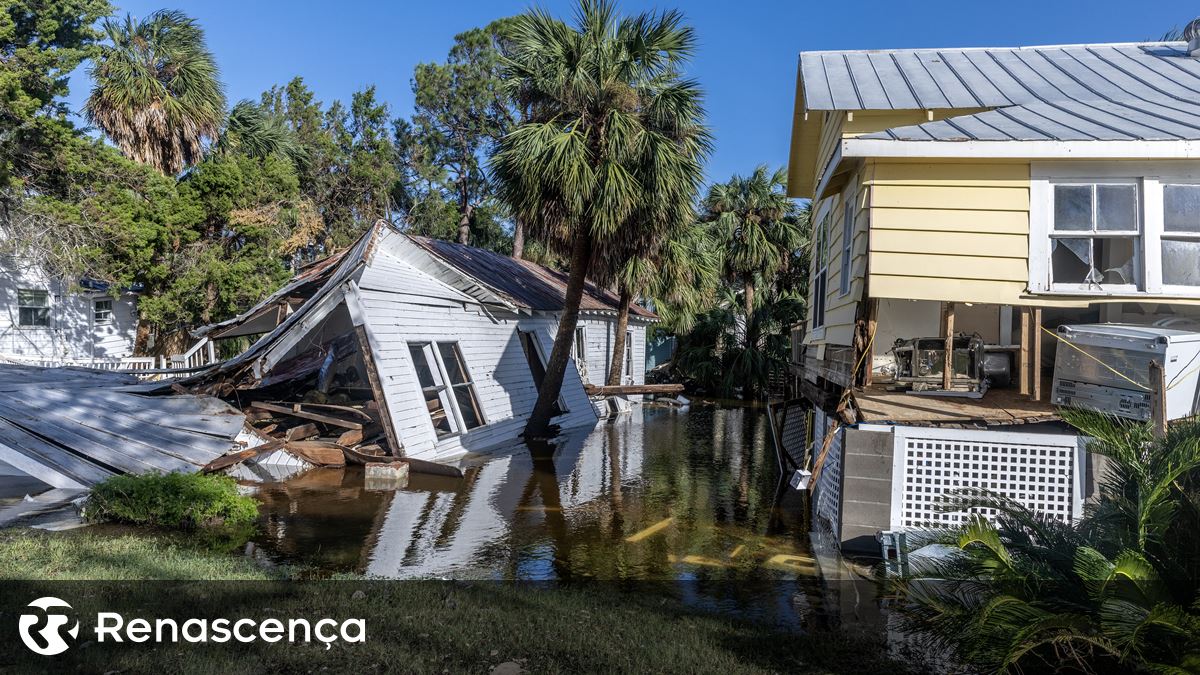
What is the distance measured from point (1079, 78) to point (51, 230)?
20101mm

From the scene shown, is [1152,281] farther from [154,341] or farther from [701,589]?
[154,341]

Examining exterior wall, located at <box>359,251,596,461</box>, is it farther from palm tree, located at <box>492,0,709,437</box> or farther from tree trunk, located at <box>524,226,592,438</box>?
palm tree, located at <box>492,0,709,437</box>

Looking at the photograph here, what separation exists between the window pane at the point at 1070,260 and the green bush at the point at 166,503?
931cm

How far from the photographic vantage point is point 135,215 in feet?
60.7

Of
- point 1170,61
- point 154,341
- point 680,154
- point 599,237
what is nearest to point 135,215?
point 154,341

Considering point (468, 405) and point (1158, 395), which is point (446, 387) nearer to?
point (468, 405)

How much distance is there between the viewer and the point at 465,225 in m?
37.5

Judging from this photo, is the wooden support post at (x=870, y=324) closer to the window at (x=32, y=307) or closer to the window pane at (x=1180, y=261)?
the window pane at (x=1180, y=261)

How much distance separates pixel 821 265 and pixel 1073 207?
535cm

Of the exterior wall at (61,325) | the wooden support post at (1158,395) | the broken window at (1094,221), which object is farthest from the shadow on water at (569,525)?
the exterior wall at (61,325)

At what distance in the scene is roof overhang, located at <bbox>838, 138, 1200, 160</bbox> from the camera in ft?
25.4

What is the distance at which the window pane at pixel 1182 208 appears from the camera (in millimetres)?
7992

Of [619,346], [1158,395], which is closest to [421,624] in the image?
[1158,395]

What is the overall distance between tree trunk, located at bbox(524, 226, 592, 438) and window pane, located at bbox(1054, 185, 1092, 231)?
8.43 meters
